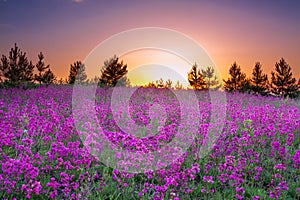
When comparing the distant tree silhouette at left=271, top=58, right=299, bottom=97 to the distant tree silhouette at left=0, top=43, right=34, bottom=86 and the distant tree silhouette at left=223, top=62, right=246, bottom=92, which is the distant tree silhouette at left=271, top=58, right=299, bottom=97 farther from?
the distant tree silhouette at left=0, top=43, right=34, bottom=86

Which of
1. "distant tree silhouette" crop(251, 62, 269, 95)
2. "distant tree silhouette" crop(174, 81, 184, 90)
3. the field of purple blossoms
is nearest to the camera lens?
the field of purple blossoms

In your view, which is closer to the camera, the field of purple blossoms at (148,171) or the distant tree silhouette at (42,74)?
the field of purple blossoms at (148,171)

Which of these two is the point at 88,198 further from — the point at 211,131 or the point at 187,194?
the point at 211,131

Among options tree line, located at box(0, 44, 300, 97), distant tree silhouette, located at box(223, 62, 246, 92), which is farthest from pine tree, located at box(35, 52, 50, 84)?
distant tree silhouette, located at box(223, 62, 246, 92)

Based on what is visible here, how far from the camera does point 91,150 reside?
4.86 m

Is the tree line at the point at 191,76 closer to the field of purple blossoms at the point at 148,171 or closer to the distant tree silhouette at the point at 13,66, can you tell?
the distant tree silhouette at the point at 13,66

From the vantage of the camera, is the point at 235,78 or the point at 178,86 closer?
the point at 178,86

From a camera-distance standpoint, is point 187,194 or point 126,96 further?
point 126,96

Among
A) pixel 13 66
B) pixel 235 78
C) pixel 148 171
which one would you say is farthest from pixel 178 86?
pixel 235 78

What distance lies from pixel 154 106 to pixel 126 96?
2577 millimetres

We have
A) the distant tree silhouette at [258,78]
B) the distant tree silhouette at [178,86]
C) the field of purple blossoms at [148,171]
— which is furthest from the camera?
the distant tree silhouette at [258,78]

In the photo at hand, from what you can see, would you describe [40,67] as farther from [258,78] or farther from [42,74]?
[258,78]

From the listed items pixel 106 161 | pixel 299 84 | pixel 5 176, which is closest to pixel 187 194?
pixel 106 161

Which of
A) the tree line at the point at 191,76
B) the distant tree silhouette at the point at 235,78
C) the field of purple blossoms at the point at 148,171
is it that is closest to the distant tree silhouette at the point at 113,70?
the tree line at the point at 191,76
